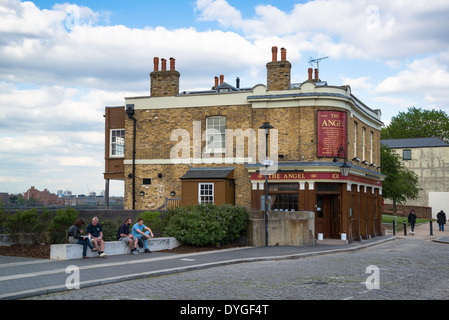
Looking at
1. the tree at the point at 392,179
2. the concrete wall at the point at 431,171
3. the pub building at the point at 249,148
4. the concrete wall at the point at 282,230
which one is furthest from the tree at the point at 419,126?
the concrete wall at the point at 282,230

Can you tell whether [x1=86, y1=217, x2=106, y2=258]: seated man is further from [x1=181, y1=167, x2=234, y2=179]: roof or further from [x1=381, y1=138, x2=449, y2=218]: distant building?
[x1=381, y1=138, x2=449, y2=218]: distant building

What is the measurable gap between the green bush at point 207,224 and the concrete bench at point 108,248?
64 cm

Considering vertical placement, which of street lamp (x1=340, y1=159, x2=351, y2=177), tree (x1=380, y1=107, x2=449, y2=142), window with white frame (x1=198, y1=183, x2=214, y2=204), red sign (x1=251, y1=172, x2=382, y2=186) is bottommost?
window with white frame (x1=198, y1=183, x2=214, y2=204)

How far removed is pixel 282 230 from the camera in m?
22.6

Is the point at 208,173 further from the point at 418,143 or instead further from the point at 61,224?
the point at 418,143

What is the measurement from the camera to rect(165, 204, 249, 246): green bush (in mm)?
20250

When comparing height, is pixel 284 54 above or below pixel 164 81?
above

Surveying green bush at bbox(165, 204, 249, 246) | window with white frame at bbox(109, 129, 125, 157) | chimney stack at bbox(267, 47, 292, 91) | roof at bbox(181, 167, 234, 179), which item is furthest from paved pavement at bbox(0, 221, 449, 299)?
window with white frame at bbox(109, 129, 125, 157)

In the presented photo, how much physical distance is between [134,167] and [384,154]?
3353 cm

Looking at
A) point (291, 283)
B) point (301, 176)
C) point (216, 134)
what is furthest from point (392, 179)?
point (291, 283)

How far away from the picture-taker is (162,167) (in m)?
28.6

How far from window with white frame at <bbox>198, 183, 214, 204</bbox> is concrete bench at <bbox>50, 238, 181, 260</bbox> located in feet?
19.9

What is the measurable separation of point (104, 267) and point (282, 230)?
33.1 ft
